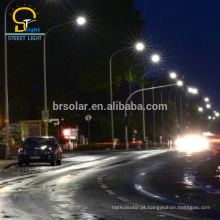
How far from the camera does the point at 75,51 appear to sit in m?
70.8

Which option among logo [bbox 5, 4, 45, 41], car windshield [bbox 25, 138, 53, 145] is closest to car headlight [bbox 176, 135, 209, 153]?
logo [bbox 5, 4, 45, 41]

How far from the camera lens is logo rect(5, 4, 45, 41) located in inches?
2662

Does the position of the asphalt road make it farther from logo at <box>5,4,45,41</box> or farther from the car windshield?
logo at <box>5,4,45,41</box>

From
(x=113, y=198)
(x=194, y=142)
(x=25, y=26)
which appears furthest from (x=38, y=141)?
(x=194, y=142)

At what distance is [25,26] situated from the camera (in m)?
67.4

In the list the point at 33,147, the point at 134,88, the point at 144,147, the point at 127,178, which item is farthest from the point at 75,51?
the point at 134,88

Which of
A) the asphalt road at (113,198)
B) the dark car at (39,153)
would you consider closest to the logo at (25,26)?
the dark car at (39,153)

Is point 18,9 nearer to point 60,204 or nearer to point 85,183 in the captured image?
point 85,183

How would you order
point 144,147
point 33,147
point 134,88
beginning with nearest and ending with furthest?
point 33,147, point 144,147, point 134,88

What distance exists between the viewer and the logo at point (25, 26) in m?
67.6

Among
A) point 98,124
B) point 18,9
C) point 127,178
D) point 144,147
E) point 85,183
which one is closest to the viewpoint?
point 85,183

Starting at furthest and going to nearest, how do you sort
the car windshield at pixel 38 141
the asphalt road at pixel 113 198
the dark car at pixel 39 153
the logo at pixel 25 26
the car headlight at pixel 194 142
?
the car headlight at pixel 194 142, the logo at pixel 25 26, the car windshield at pixel 38 141, the dark car at pixel 39 153, the asphalt road at pixel 113 198

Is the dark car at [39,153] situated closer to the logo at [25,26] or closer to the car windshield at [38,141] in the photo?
the car windshield at [38,141]

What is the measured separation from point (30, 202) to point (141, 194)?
2.98 metres
